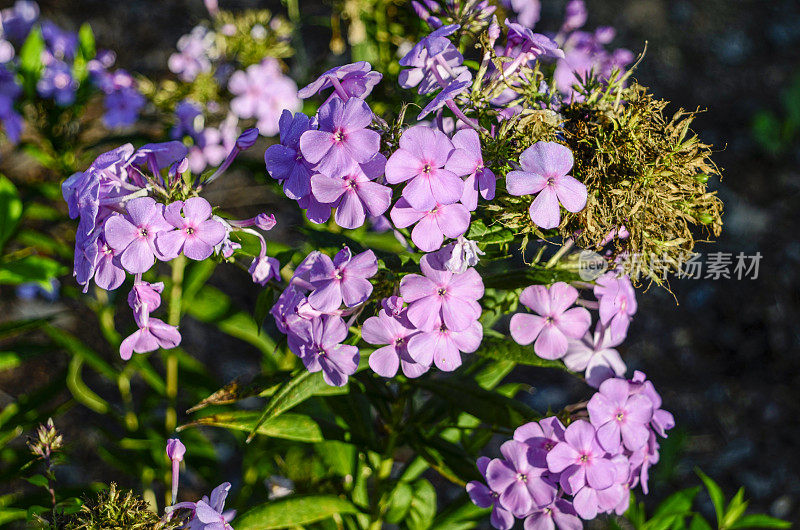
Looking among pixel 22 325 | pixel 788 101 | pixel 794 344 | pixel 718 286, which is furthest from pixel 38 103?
pixel 788 101

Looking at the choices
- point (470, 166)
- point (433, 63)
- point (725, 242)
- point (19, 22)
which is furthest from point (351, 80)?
point (725, 242)

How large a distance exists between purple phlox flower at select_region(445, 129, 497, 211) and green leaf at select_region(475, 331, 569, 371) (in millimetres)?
322

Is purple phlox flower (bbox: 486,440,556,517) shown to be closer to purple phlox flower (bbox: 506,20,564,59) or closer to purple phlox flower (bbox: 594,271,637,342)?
purple phlox flower (bbox: 594,271,637,342)

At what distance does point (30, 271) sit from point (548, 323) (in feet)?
3.82

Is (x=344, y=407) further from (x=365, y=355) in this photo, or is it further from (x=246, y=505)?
(x=246, y=505)

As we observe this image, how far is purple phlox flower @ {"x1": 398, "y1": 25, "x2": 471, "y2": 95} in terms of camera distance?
0.97 metres

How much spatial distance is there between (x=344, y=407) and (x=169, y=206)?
0.56m

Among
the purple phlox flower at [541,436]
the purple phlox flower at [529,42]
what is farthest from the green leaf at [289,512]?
the purple phlox flower at [529,42]

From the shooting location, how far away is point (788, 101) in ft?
11.0

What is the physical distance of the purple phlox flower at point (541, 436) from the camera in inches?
40.7

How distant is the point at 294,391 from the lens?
3.47 ft

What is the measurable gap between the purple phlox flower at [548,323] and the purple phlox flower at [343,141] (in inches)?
14.4

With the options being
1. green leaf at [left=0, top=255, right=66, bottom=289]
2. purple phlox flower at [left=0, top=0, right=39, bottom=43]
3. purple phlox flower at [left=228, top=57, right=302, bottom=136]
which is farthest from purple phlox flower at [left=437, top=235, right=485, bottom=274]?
purple phlox flower at [left=0, top=0, right=39, bottom=43]

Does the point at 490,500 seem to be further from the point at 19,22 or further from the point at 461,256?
the point at 19,22
